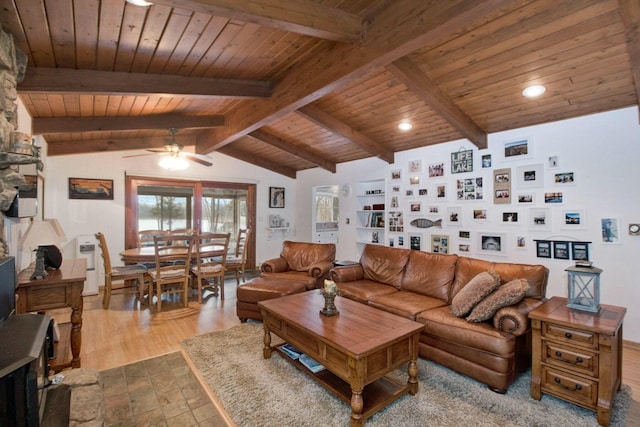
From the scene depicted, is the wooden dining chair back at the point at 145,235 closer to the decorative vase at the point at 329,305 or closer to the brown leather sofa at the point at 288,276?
the brown leather sofa at the point at 288,276

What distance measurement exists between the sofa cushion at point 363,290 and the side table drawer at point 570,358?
5.06 feet

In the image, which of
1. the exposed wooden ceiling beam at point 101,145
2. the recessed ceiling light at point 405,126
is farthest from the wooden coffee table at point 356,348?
the exposed wooden ceiling beam at point 101,145

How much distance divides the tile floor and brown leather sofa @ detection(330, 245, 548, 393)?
179 centimetres

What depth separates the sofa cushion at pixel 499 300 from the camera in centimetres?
237

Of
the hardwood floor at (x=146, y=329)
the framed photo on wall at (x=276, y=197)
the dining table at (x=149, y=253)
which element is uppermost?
the framed photo on wall at (x=276, y=197)

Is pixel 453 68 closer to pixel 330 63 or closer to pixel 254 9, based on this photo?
pixel 330 63

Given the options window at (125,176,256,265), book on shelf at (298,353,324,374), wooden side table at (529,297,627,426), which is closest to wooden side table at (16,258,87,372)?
book on shelf at (298,353,324,374)

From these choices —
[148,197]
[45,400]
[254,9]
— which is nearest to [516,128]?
[254,9]

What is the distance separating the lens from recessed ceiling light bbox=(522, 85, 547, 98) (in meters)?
2.89

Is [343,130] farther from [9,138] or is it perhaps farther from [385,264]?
[9,138]

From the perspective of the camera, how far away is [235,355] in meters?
2.84

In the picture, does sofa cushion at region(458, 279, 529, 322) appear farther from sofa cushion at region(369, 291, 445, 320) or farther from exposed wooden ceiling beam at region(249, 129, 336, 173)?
exposed wooden ceiling beam at region(249, 129, 336, 173)

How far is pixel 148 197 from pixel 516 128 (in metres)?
5.93

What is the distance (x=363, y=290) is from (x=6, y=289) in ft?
9.58
